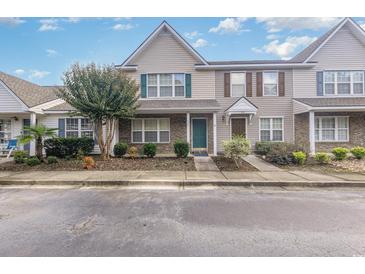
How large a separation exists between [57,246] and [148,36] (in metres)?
13.5

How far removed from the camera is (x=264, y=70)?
45.8ft

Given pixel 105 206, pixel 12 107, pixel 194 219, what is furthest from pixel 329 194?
pixel 12 107

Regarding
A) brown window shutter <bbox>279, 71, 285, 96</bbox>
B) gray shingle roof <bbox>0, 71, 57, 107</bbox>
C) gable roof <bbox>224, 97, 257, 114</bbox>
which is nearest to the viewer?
gray shingle roof <bbox>0, 71, 57, 107</bbox>

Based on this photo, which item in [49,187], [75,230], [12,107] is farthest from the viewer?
[12,107]

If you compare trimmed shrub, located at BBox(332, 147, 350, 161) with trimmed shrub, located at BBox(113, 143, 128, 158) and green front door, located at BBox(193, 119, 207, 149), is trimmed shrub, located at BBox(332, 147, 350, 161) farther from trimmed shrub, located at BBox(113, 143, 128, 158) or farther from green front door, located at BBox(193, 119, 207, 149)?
trimmed shrub, located at BBox(113, 143, 128, 158)

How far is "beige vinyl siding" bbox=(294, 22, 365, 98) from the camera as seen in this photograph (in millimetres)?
13805

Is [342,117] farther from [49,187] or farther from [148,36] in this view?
[49,187]

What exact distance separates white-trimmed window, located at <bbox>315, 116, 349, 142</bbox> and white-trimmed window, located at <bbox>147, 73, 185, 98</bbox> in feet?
32.1

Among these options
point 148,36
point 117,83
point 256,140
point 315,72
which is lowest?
point 256,140

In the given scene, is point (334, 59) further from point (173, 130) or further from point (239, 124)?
point (173, 130)

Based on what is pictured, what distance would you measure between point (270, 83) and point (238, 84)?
87.8 inches

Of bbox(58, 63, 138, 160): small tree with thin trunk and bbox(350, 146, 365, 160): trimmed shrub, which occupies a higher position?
bbox(58, 63, 138, 160): small tree with thin trunk

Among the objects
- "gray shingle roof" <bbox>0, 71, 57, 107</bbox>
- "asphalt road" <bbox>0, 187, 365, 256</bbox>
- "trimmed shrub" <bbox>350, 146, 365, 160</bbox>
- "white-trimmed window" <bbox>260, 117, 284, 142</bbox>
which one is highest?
"gray shingle roof" <bbox>0, 71, 57, 107</bbox>

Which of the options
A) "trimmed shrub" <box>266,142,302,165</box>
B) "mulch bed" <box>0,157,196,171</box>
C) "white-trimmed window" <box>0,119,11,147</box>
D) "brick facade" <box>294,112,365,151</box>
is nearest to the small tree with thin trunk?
"mulch bed" <box>0,157,196,171</box>
